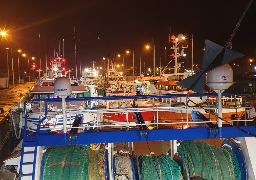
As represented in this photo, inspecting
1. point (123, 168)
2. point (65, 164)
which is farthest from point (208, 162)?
point (65, 164)

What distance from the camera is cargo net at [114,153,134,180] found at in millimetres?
4594

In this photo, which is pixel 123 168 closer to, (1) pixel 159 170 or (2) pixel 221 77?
(1) pixel 159 170

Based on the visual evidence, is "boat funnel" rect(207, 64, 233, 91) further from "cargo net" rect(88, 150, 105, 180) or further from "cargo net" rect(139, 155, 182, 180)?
"cargo net" rect(88, 150, 105, 180)

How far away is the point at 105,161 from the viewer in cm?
479

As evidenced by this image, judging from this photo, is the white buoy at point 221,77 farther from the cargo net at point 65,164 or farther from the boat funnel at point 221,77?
the cargo net at point 65,164

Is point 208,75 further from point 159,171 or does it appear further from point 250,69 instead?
point 250,69

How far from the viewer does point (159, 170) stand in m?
4.61

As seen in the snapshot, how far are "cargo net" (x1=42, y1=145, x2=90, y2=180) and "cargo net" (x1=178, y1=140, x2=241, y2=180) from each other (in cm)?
245

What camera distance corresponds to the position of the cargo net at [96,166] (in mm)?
4678

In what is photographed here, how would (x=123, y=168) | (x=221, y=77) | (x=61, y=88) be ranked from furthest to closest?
1. (x=123, y=168)
2. (x=61, y=88)
3. (x=221, y=77)

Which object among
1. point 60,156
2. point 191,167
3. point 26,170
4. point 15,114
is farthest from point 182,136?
point 15,114

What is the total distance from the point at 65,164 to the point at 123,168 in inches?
53.3

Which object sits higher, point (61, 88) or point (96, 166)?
point (61, 88)

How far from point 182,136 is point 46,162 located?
3.29 m
